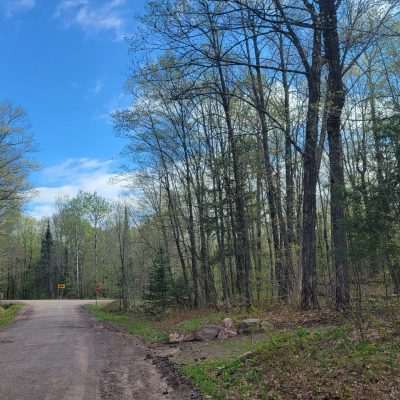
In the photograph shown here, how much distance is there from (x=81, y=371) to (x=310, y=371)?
475 cm

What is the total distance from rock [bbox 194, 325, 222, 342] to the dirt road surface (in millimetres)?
1498

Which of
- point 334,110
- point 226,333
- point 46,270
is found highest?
Result: point 334,110

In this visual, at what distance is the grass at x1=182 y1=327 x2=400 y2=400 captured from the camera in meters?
5.52

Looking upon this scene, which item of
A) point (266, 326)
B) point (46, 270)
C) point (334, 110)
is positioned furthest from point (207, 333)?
point (46, 270)

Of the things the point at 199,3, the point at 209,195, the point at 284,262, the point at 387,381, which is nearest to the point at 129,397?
the point at 387,381

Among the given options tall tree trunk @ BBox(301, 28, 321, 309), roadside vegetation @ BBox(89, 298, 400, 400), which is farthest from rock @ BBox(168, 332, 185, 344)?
tall tree trunk @ BBox(301, 28, 321, 309)

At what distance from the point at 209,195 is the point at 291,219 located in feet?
17.1

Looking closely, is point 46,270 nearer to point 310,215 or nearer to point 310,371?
point 310,215

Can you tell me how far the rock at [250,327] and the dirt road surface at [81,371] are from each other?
2652 millimetres

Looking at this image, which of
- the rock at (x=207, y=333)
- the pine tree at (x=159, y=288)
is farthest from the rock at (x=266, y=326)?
the pine tree at (x=159, y=288)

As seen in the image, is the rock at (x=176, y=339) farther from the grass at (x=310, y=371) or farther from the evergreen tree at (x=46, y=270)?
the evergreen tree at (x=46, y=270)

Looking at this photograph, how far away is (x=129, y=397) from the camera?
6.66 m

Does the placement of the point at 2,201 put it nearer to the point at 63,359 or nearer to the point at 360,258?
the point at 63,359

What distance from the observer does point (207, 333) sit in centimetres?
1184
